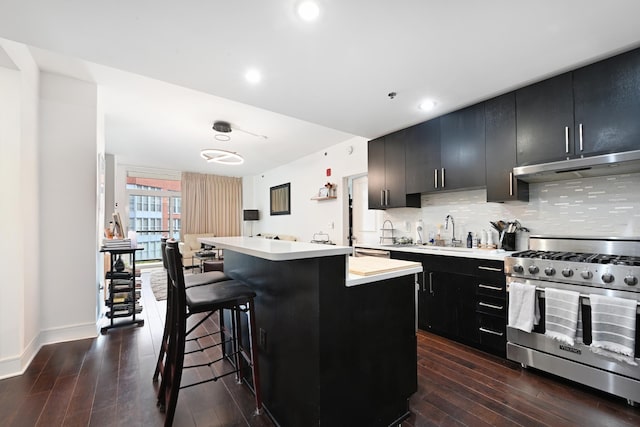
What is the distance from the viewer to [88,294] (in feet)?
9.49

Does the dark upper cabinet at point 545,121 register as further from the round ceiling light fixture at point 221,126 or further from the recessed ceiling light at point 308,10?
the round ceiling light fixture at point 221,126

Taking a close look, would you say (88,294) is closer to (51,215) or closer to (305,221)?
(51,215)

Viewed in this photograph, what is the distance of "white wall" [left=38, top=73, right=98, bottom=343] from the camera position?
273cm

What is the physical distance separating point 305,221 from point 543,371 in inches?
179

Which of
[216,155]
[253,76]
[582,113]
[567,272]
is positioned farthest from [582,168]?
[216,155]

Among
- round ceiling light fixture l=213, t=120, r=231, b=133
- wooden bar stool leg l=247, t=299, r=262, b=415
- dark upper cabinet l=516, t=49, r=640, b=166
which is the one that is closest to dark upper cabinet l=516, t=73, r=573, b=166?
dark upper cabinet l=516, t=49, r=640, b=166

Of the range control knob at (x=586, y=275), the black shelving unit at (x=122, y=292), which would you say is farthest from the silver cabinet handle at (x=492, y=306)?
the black shelving unit at (x=122, y=292)

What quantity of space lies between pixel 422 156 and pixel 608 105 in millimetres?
1565

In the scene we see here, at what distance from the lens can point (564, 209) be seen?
8.13 ft

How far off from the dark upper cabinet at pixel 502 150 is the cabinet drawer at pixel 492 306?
3.08 feet

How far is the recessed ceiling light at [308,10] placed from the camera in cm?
151

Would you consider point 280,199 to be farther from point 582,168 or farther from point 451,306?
point 582,168

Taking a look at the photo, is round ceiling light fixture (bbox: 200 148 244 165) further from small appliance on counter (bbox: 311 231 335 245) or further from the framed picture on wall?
small appliance on counter (bbox: 311 231 335 245)

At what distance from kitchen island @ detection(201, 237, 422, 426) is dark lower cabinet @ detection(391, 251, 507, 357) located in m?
1.13
